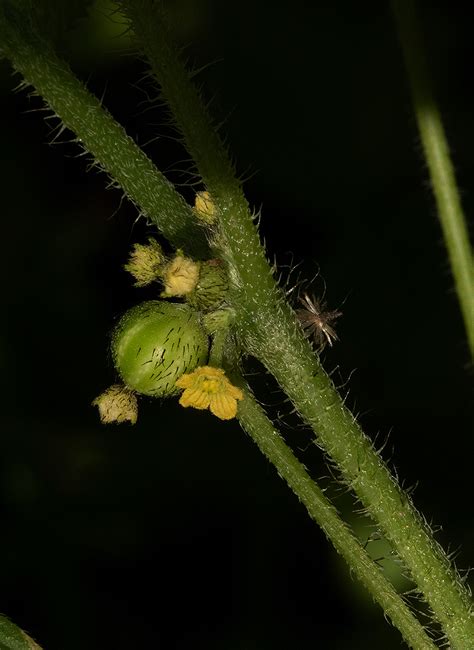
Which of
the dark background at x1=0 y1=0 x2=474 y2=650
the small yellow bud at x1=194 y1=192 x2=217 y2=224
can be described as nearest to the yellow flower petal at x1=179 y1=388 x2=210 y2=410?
the small yellow bud at x1=194 y1=192 x2=217 y2=224

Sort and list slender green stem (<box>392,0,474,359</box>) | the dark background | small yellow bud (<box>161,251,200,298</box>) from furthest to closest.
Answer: the dark background < slender green stem (<box>392,0,474,359</box>) < small yellow bud (<box>161,251,200,298</box>)

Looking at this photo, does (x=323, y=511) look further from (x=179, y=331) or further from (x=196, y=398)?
(x=179, y=331)

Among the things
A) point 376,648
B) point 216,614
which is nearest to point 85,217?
point 216,614

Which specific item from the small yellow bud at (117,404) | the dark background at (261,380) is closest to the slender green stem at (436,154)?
the small yellow bud at (117,404)

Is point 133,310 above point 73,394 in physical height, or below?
above

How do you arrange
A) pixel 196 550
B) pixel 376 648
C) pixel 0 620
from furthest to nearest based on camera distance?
pixel 196 550 < pixel 376 648 < pixel 0 620

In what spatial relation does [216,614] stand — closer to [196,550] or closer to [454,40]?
[196,550]

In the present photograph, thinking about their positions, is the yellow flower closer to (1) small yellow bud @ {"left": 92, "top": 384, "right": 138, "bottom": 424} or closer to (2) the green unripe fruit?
(2) the green unripe fruit
